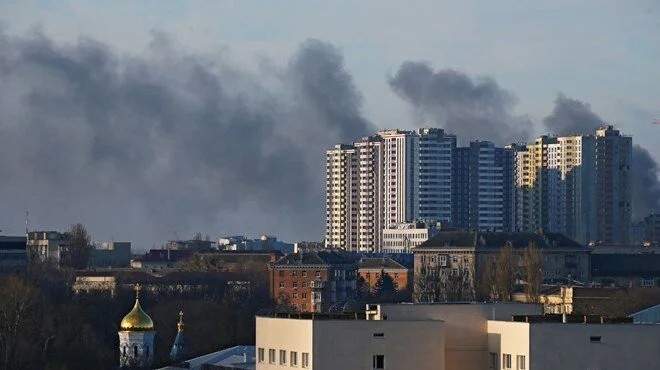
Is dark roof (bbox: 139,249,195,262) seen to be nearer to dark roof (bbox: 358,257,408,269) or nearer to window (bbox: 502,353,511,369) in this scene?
dark roof (bbox: 358,257,408,269)

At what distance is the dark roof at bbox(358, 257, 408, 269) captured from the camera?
150m

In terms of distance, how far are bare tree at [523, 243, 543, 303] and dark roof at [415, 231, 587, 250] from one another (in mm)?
13817

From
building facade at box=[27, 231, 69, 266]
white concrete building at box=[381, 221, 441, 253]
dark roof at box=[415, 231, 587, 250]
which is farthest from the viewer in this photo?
white concrete building at box=[381, 221, 441, 253]

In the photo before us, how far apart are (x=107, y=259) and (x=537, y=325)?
5645 inches

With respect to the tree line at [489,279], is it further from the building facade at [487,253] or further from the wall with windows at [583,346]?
the wall with windows at [583,346]

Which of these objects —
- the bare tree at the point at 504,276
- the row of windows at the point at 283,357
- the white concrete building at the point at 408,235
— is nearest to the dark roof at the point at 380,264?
the bare tree at the point at 504,276

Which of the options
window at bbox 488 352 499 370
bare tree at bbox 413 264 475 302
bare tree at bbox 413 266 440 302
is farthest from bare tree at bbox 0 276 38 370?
window at bbox 488 352 499 370

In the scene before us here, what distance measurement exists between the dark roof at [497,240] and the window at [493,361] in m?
89.2

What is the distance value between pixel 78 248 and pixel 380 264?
20.3 metres

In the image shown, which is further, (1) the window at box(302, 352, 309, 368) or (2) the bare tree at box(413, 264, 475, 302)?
(2) the bare tree at box(413, 264, 475, 302)

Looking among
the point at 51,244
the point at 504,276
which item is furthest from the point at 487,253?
the point at 51,244

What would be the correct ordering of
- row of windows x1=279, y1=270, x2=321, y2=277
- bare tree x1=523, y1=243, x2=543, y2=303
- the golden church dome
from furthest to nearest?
row of windows x1=279, y1=270, x2=321, y2=277
bare tree x1=523, y1=243, x2=543, y2=303
the golden church dome

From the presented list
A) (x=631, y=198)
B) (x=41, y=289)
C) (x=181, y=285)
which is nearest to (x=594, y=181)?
(x=631, y=198)

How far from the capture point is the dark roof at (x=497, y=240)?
13338cm
